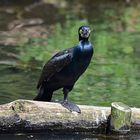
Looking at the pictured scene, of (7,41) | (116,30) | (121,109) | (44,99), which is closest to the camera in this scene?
(121,109)

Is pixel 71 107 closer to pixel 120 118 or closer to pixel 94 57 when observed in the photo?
pixel 120 118

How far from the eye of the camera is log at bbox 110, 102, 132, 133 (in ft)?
25.8

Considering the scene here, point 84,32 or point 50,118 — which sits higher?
point 84,32

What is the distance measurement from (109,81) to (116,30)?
640cm

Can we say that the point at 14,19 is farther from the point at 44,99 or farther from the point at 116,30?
the point at 44,99

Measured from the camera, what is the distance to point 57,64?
8.16 metres

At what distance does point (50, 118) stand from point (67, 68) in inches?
28.1

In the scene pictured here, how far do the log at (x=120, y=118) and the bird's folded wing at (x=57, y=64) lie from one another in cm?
83

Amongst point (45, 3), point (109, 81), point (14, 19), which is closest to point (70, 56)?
point (109, 81)

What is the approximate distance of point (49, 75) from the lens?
8312mm

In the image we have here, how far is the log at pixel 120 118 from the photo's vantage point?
7.86 metres

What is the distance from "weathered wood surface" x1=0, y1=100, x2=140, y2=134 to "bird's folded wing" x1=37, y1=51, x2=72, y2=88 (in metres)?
0.51

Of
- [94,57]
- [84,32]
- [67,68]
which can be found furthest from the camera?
[94,57]

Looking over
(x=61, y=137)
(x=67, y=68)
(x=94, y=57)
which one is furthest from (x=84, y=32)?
(x=94, y=57)
